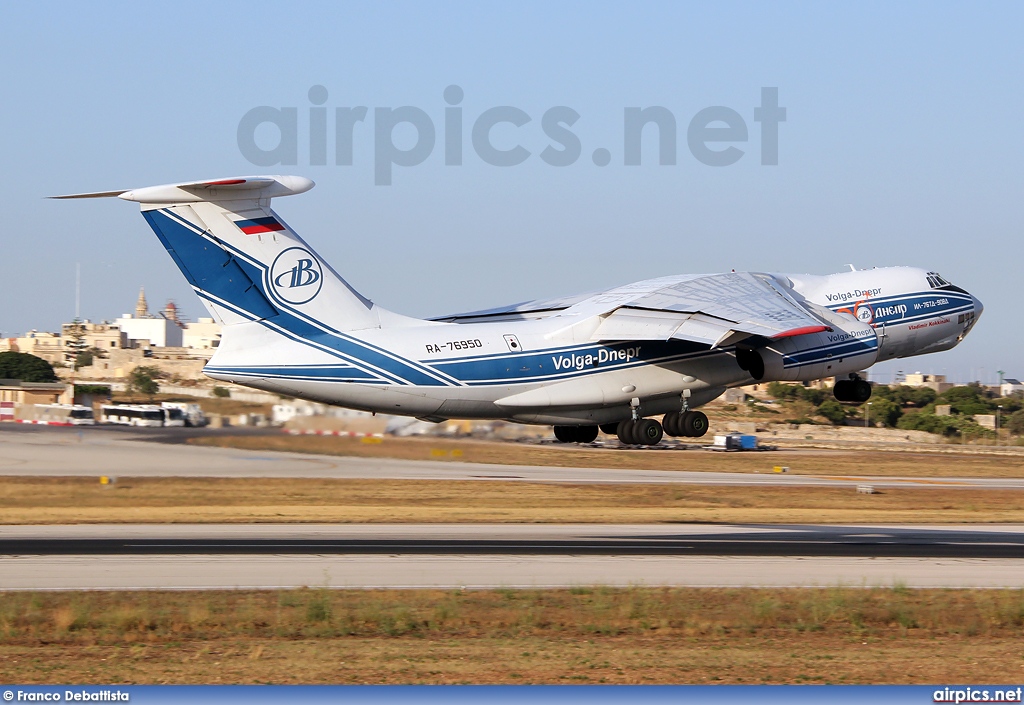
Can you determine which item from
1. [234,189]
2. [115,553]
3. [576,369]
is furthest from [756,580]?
[115,553]

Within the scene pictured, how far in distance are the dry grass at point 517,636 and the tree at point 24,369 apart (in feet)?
155

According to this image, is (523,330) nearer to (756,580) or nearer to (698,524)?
(756,580)

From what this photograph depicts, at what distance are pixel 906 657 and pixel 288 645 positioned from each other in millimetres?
7479

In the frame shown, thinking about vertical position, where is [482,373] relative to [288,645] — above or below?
above

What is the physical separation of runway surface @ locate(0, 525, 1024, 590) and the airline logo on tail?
15.2 feet

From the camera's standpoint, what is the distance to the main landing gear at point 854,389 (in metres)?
21.1

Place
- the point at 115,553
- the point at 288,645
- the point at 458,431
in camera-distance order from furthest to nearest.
Answer: the point at 458,431
the point at 115,553
the point at 288,645

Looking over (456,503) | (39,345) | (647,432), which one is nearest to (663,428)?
(647,432)

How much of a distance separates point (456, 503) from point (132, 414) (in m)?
15.9

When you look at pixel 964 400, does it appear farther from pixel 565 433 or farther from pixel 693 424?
pixel 693 424

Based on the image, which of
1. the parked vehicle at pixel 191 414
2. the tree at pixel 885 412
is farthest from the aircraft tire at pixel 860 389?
the tree at pixel 885 412

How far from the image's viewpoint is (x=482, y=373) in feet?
58.4

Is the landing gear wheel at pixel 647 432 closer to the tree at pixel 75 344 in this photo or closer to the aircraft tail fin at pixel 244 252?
the aircraft tail fin at pixel 244 252
